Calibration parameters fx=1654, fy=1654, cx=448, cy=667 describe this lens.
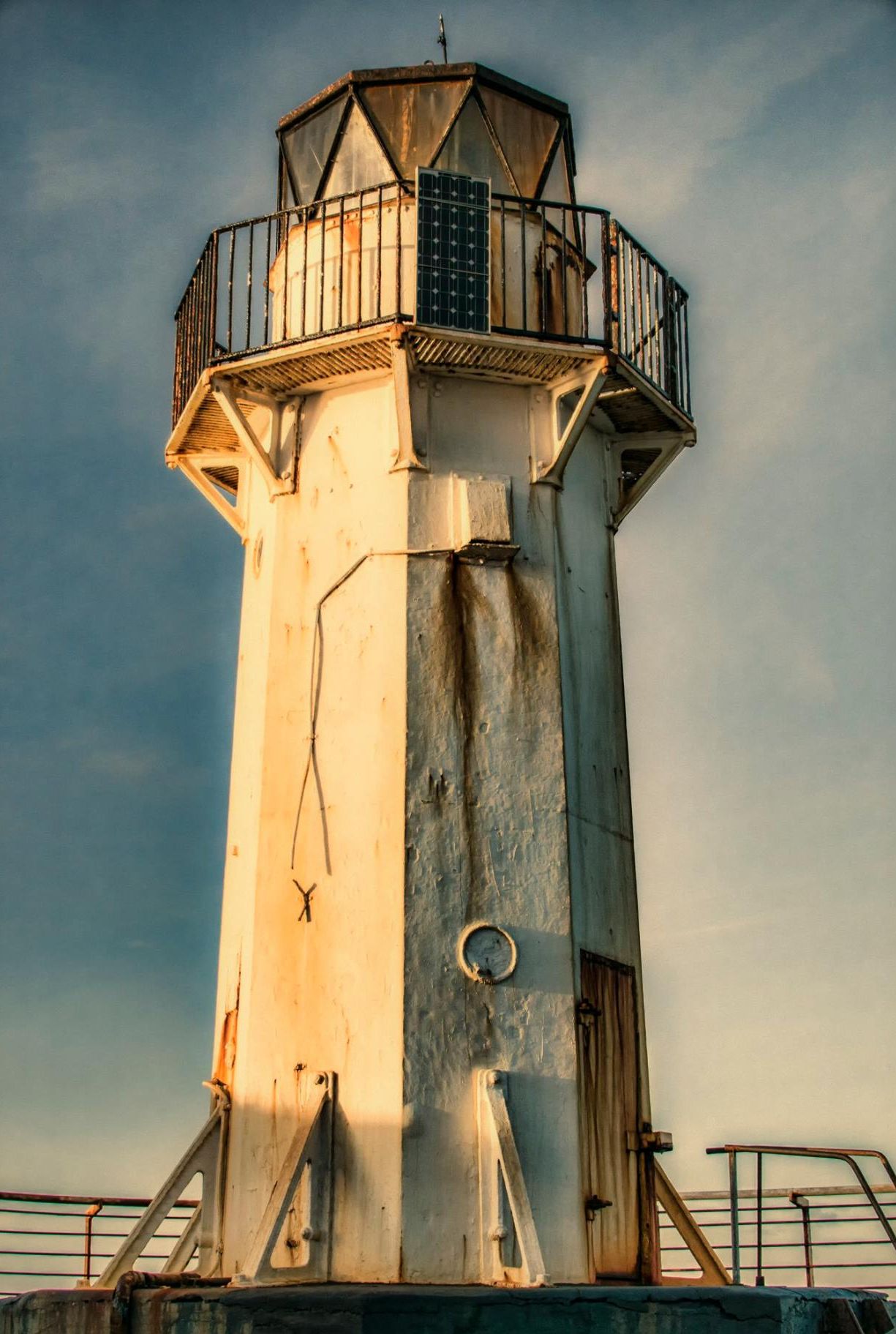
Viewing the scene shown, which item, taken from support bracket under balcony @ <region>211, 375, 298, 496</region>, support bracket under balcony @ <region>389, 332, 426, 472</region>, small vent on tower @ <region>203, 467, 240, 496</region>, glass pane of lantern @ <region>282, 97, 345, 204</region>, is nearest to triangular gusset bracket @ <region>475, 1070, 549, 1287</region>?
support bracket under balcony @ <region>389, 332, 426, 472</region>

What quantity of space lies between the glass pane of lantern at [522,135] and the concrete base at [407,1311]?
985cm

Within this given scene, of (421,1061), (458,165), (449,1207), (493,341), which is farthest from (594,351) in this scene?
(449,1207)

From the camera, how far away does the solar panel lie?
13.9 m

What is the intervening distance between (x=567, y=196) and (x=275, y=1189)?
9870 mm

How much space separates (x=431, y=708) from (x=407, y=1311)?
4711 mm

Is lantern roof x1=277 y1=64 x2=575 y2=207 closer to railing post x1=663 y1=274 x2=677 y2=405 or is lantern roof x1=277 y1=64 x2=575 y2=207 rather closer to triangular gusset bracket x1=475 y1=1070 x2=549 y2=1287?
railing post x1=663 y1=274 x2=677 y2=405

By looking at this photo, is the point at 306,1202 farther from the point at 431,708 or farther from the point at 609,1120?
the point at 431,708

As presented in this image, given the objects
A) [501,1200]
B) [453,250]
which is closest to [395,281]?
[453,250]

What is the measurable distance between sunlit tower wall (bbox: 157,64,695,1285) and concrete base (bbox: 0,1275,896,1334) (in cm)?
79

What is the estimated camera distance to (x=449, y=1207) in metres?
12.0

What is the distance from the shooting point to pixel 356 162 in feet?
51.0

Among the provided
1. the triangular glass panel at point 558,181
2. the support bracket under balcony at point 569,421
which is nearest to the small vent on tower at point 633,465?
the support bracket under balcony at point 569,421

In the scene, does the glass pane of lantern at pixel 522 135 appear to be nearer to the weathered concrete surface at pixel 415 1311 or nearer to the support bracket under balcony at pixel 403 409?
the support bracket under balcony at pixel 403 409

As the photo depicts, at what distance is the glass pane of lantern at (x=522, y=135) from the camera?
51.0 ft
